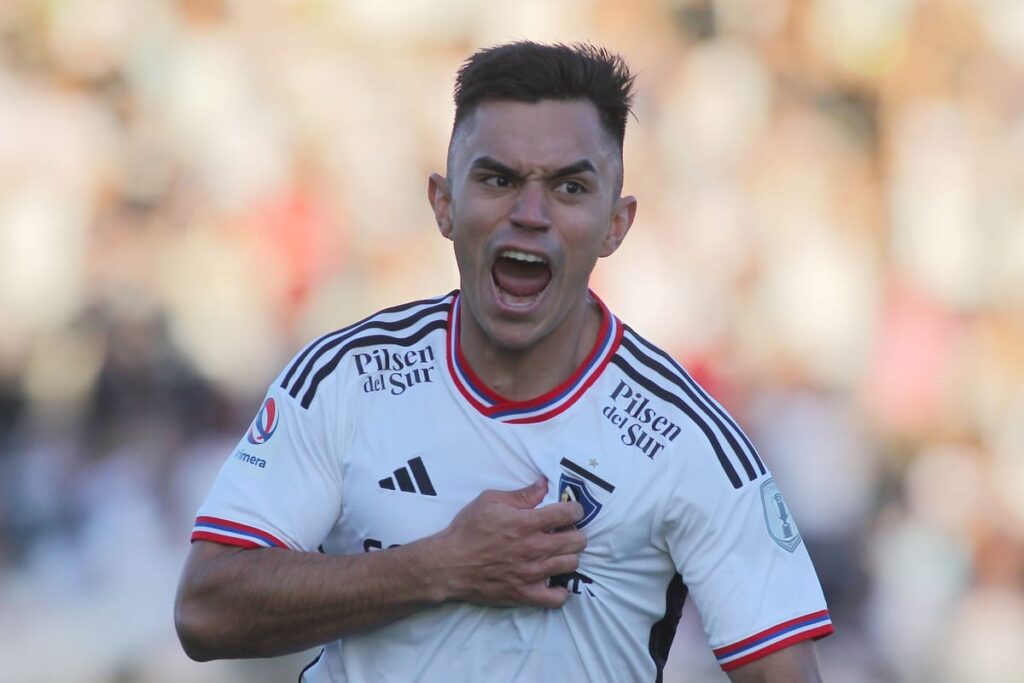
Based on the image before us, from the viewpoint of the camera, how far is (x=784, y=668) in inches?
122

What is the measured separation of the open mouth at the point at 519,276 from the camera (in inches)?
130

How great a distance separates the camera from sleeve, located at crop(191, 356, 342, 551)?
125 inches

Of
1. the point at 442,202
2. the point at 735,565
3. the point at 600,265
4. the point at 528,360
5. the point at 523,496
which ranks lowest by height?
the point at 735,565

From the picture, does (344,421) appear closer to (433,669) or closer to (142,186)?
(433,669)

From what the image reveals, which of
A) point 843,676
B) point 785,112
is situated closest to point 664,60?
point 785,112

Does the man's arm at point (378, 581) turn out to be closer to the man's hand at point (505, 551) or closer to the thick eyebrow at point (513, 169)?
the man's hand at point (505, 551)

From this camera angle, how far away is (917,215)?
8.72 metres

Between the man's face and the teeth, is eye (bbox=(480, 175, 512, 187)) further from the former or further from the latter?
the teeth

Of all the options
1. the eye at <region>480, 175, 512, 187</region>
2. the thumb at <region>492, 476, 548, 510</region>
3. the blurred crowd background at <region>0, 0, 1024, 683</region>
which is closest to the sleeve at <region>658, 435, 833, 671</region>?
the thumb at <region>492, 476, 548, 510</region>

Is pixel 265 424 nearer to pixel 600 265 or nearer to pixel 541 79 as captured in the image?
pixel 541 79

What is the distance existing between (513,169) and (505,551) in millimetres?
773

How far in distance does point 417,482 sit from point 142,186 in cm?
592

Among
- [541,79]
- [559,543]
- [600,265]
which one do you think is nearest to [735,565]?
[559,543]

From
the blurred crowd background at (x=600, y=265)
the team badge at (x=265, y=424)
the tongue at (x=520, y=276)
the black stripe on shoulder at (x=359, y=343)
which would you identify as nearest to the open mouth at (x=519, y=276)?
the tongue at (x=520, y=276)
